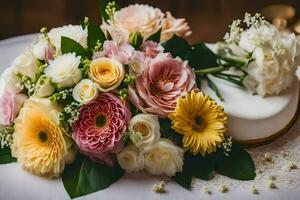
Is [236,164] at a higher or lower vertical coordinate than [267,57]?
lower

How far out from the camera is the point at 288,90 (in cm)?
134

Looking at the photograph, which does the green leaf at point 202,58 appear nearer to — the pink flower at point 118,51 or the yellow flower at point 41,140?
the pink flower at point 118,51

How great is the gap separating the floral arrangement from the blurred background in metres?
1.27

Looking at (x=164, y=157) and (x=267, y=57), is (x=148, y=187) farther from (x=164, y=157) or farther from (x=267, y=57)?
(x=267, y=57)

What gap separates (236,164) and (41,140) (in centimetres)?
42

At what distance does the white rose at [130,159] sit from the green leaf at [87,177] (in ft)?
0.07

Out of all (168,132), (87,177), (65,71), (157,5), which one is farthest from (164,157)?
(157,5)

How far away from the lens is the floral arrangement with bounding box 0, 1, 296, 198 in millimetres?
1159

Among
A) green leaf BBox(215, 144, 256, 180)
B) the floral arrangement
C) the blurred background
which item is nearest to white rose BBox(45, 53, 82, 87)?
the floral arrangement

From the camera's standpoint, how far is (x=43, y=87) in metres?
1.17

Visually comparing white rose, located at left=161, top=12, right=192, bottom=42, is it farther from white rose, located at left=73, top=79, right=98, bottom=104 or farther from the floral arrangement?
white rose, located at left=73, top=79, right=98, bottom=104

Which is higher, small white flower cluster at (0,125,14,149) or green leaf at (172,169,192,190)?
small white flower cluster at (0,125,14,149)

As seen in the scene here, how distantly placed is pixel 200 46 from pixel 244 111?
21 centimetres

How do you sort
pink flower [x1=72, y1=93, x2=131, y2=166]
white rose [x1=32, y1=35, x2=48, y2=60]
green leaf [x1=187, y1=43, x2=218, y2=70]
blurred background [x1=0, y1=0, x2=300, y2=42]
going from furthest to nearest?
1. blurred background [x1=0, y1=0, x2=300, y2=42]
2. green leaf [x1=187, y1=43, x2=218, y2=70]
3. white rose [x1=32, y1=35, x2=48, y2=60]
4. pink flower [x1=72, y1=93, x2=131, y2=166]
